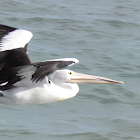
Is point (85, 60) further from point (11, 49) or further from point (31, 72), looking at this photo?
point (31, 72)

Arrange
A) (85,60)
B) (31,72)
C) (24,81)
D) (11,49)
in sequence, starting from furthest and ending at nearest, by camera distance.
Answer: (85,60) < (11,49) < (24,81) < (31,72)

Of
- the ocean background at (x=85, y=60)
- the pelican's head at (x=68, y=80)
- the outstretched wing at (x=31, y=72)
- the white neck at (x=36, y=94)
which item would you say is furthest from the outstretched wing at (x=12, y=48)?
the ocean background at (x=85, y=60)

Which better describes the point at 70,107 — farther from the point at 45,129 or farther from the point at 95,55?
the point at 95,55

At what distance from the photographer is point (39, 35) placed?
34.3ft

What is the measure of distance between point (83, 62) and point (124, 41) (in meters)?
2.31

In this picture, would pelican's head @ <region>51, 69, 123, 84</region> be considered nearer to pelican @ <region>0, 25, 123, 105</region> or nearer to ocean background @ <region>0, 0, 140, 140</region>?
pelican @ <region>0, 25, 123, 105</region>

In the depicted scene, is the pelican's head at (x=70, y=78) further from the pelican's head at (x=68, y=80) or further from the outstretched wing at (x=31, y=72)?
the outstretched wing at (x=31, y=72)

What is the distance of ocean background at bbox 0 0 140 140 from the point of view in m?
6.31

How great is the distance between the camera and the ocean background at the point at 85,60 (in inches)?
249

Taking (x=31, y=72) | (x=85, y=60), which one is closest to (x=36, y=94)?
(x=31, y=72)

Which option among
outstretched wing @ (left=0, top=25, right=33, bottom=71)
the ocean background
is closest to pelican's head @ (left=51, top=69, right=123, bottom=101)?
outstretched wing @ (left=0, top=25, right=33, bottom=71)

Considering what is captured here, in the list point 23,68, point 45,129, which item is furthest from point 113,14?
point 23,68

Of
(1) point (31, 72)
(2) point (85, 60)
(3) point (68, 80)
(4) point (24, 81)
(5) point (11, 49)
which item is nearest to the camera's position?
(1) point (31, 72)

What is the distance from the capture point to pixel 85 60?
29.1 ft
